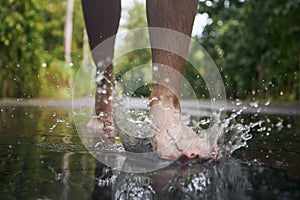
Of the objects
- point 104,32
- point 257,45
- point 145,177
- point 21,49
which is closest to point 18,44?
point 21,49

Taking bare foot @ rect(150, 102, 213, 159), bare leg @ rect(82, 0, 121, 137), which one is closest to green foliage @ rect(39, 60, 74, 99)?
bare leg @ rect(82, 0, 121, 137)

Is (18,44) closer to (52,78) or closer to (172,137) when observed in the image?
(52,78)

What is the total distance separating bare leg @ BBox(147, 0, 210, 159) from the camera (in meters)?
1.46

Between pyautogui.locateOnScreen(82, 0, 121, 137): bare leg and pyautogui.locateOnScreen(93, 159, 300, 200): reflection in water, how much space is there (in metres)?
0.71

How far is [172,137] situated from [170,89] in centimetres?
13

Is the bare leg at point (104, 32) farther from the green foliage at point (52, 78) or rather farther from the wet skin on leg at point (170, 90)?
the green foliage at point (52, 78)

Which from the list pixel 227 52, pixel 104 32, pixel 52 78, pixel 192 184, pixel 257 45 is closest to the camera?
pixel 192 184

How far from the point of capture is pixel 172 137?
145 cm

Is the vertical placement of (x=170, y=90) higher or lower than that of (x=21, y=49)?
lower

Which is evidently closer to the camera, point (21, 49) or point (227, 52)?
point (21, 49)

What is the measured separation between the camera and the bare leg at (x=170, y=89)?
1.46 meters

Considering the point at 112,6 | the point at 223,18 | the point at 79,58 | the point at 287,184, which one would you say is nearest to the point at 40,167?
the point at 287,184

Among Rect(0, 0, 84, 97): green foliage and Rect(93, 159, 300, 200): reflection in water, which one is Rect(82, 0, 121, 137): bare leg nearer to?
Rect(93, 159, 300, 200): reflection in water

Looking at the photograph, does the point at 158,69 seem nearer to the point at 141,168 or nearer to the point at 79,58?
the point at 141,168
